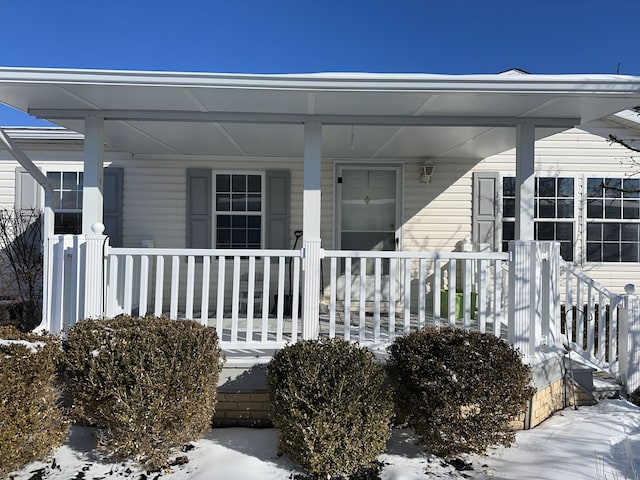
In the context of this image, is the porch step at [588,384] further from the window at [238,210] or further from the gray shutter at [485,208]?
the window at [238,210]

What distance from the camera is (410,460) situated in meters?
3.08

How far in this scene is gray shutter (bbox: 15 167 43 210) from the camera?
659 centimetres

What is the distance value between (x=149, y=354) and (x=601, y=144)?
6954 mm

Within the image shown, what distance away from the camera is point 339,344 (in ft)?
10.1

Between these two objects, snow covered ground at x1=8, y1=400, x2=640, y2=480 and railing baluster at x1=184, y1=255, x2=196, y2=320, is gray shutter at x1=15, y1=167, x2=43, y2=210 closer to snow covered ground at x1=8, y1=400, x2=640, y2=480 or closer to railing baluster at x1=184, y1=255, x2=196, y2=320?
railing baluster at x1=184, y1=255, x2=196, y2=320

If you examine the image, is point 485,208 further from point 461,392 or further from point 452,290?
point 461,392

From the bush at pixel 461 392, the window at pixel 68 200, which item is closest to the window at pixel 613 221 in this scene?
the bush at pixel 461 392

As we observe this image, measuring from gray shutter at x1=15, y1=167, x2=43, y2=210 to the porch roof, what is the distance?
8.18 feet

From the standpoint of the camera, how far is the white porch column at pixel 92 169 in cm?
396

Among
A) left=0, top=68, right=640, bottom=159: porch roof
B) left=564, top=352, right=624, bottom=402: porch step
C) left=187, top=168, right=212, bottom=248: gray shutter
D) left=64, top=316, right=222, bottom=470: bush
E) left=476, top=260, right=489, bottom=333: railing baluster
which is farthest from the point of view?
left=187, top=168, right=212, bottom=248: gray shutter

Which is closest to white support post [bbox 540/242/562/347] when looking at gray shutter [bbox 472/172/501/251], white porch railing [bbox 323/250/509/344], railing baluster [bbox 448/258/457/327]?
white porch railing [bbox 323/250/509/344]

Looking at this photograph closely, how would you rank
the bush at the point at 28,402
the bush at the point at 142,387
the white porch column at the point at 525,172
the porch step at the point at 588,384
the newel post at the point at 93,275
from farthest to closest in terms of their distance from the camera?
1. the white porch column at the point at 525,172
2. the porch step at the point at 588,384
3. the newel post at the point at 93,275
4. the bush at the point at 142,387
5. the bush at the point at 28,402

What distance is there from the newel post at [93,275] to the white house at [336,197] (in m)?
0.01

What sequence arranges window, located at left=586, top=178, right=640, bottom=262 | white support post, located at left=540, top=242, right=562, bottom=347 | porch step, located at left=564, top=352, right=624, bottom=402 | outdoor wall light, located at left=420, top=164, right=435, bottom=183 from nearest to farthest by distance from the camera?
white support post, located at left=540, top=242, right=562, bottom=347 < porch step, located at left=564, top=352, right=624, bottom=402 < outdoor wall light, located at left=420, top=164, right=435, bottom=183 < window, located at left=586, top=178, right=640, bottom=262
